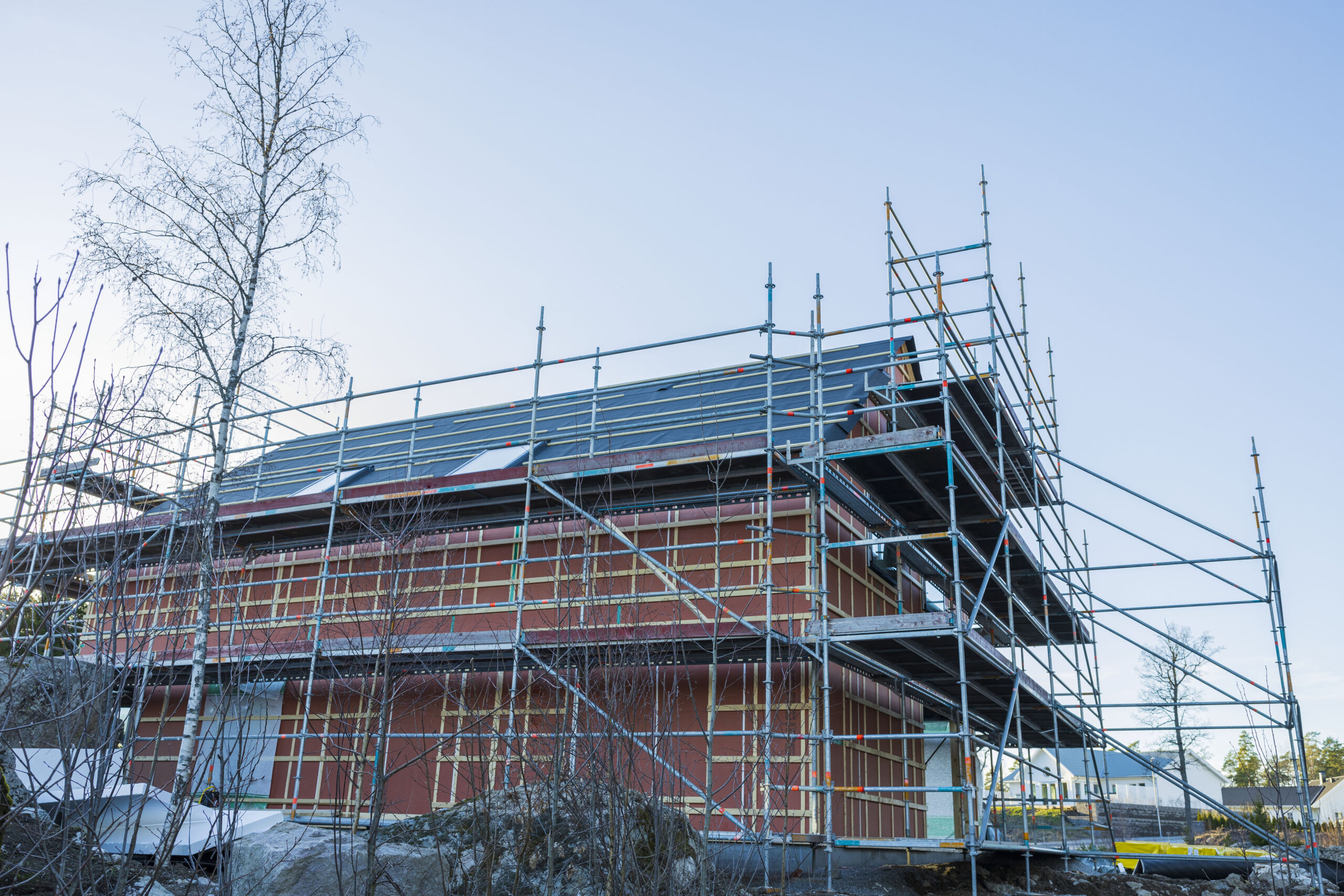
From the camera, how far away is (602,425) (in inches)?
589

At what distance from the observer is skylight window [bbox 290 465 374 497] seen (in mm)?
16844

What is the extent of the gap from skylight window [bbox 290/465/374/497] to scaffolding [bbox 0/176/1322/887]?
156mm

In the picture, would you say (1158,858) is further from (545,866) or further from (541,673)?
Result: (545,866)

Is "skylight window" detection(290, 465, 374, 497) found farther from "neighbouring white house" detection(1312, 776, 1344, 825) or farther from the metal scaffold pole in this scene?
"neighbouring white house" detection(1312, 776, 1344, 825)

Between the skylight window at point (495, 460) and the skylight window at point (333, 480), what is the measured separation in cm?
223

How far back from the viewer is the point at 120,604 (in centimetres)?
469

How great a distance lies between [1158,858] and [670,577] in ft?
29.8

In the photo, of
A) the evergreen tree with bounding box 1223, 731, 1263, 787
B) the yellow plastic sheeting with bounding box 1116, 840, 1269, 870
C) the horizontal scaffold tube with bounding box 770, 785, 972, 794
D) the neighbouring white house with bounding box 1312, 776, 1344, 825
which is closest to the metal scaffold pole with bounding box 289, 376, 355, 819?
the horizontal scaffold tube with bounding box 770, 785, 972, 794

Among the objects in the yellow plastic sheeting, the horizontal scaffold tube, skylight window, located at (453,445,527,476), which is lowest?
the yellow plastic sheeting

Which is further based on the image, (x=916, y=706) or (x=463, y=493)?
(x=916, y=706)

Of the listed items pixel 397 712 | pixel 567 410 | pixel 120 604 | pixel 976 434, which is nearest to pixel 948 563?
pixel 976 434

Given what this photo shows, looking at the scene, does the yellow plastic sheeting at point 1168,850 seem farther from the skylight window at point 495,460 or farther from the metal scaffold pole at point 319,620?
the metal scaffold pole at point 319,620

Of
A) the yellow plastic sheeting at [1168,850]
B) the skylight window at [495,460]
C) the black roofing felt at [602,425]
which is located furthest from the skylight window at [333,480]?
the yellow plastic sheeting at [1168,850]

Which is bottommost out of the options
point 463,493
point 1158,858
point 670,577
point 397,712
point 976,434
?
point 1158,858
